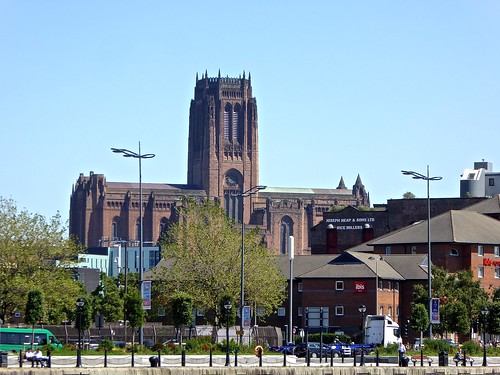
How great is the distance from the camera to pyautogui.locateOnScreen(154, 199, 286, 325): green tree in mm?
113812

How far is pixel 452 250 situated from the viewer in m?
132

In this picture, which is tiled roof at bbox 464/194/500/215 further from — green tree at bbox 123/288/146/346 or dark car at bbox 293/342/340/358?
green tree at bbox 123/288/146/346

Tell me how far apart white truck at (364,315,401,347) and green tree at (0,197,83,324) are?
23.1m

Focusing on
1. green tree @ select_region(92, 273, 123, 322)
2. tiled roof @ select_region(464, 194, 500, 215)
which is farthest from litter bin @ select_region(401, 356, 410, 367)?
tiled roof @ select_region(464, 194, 500, 215)

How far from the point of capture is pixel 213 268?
113875 mm

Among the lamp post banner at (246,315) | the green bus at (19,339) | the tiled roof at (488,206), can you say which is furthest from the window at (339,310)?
the green bus at (19,339)

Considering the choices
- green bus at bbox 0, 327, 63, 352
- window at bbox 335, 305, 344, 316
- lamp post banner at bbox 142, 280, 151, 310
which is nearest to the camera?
lamp post banner at bbox 142, 280, 151, 310

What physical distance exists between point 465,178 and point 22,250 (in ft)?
356

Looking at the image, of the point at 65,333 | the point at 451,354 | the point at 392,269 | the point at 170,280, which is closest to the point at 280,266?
the point at 392,269

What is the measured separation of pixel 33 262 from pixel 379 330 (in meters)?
27.3

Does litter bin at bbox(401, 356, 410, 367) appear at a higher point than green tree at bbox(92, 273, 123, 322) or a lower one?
lower

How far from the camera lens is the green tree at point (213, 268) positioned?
114 meters

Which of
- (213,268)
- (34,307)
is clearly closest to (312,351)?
(34,307)

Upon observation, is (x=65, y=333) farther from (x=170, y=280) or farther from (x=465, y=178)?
(x=465, y=178)
